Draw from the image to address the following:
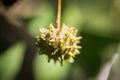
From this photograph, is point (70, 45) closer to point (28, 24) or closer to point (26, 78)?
point (28, 24)

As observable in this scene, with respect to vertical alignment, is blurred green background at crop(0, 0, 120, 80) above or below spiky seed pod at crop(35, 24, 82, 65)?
below

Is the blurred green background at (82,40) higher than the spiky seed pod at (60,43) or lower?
lower

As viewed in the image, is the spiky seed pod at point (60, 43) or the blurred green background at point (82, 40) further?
the blurred green background at point (82, 40)

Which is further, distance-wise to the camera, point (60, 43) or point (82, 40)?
point (82, 40)

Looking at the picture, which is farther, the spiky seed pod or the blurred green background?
the blurred green background

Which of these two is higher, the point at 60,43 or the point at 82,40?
the point at 60,43
